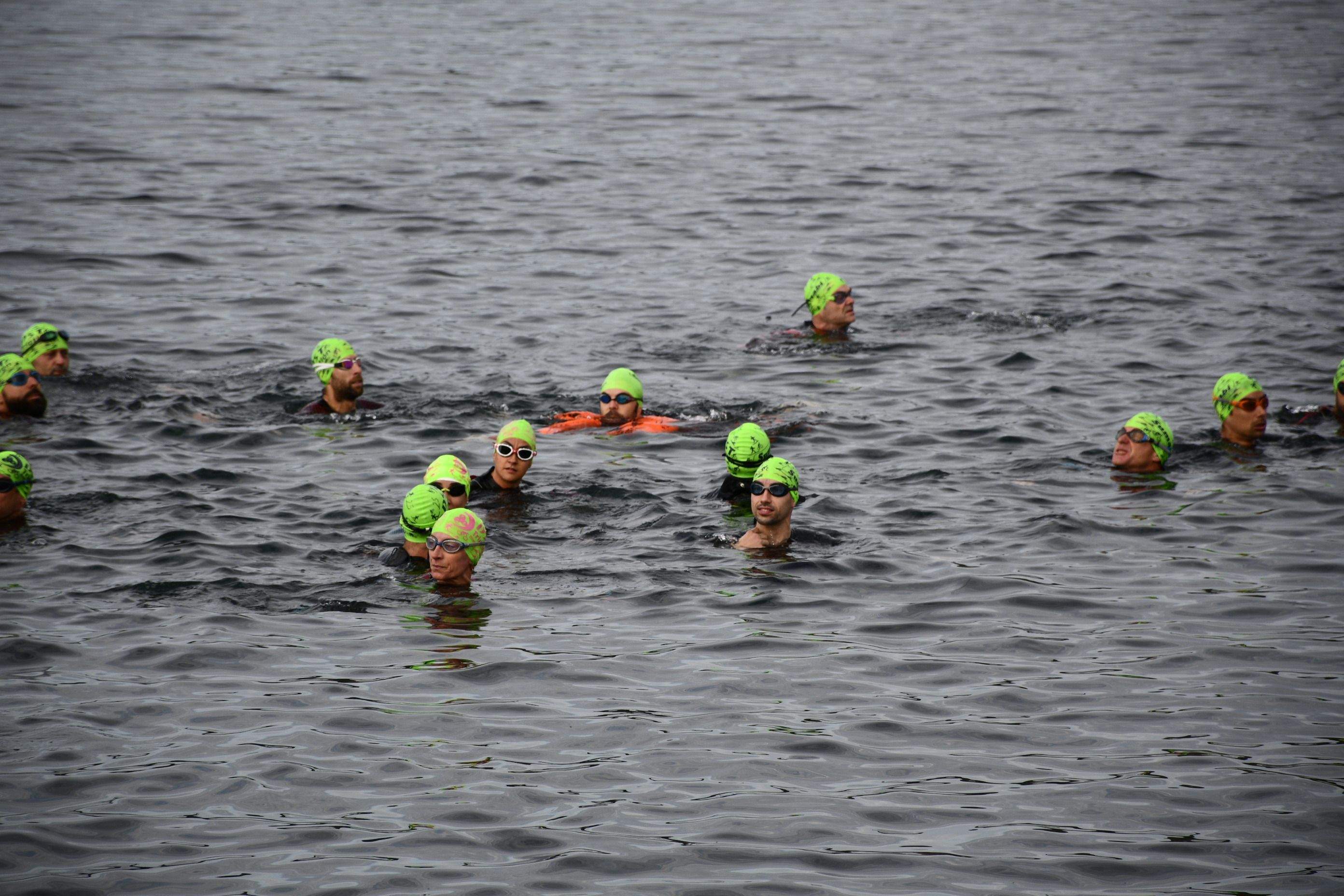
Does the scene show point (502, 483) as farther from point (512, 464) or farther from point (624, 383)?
point (624, 383)

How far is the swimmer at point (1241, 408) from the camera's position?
571 inches

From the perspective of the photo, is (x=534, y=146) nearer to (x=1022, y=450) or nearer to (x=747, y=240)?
(x=747, y=240)

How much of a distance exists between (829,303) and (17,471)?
440 inches

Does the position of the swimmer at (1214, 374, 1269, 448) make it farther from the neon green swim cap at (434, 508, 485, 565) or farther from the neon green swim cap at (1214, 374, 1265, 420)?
the neon green swim cap at (434, 508, 485, 565)

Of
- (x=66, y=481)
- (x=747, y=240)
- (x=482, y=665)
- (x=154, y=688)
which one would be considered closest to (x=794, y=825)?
(x=482, y=665)

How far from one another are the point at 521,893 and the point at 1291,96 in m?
34.6

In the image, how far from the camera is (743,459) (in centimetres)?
1331

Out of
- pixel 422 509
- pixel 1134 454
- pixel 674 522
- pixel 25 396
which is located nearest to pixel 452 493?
pixel 422 509

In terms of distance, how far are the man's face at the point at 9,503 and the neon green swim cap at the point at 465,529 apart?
425 centimetres

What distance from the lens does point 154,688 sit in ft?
31.4

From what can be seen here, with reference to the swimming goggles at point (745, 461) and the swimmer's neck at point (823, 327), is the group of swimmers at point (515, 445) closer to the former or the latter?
the swimming goggles at point (745, 461)

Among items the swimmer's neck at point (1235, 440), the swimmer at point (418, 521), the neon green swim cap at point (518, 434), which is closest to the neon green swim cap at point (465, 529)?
the swimmer at point (418, 521)

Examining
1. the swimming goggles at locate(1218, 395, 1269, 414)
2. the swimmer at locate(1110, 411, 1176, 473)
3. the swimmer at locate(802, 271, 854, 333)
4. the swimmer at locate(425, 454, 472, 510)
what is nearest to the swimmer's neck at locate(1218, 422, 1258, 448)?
the swimming goggles at locate(1218, 395, 1269, 414)

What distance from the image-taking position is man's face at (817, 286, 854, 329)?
19.4 metres
